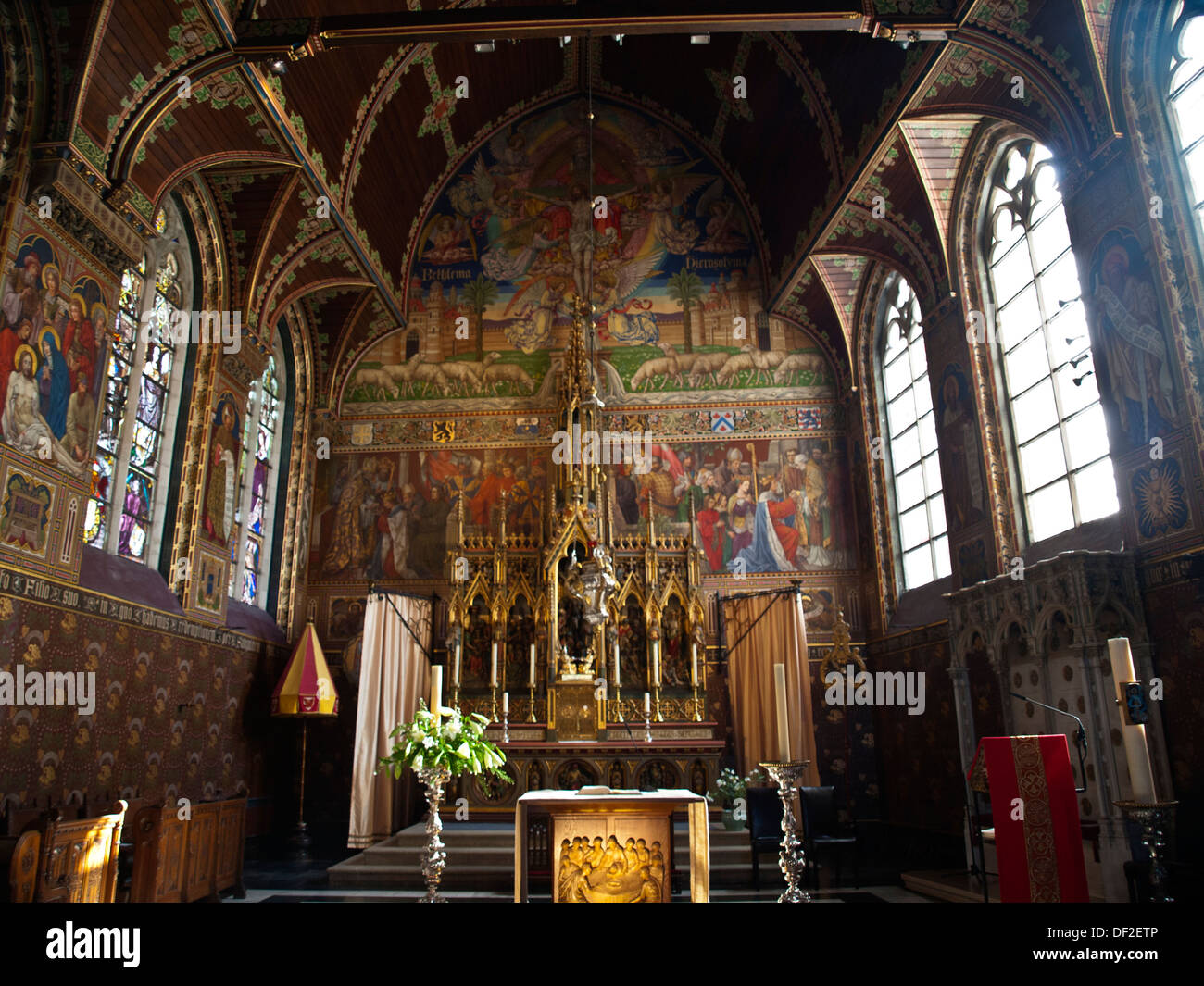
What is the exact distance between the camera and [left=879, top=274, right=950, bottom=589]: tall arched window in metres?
12.7

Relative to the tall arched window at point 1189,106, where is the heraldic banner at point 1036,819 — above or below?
below

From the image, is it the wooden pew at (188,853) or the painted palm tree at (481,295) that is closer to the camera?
the wooden pew at (188,853)

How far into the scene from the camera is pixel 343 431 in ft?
50.9

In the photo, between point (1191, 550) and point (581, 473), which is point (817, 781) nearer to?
point (581, 473)

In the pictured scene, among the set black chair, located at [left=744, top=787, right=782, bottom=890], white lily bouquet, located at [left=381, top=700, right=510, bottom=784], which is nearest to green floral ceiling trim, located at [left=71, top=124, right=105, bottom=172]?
white lily bouquet, located at [left=381, top=700, right=510, bottom=784]

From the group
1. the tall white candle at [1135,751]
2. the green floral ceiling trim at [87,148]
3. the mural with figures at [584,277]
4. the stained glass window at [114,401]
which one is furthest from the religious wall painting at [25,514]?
the tall white candle at [1135,751]

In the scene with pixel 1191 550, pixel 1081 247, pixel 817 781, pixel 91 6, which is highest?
pixel 91 6

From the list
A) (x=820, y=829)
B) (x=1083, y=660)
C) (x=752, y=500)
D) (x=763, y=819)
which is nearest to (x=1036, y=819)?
(x=1083, y=660)

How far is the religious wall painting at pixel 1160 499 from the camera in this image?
23.8 feet

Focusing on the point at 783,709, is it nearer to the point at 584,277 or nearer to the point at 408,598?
the point at 408,598

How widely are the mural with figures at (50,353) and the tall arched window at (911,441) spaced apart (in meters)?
10.7

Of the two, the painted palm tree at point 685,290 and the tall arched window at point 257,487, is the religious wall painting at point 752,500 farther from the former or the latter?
the tall arched window at point 257,487
